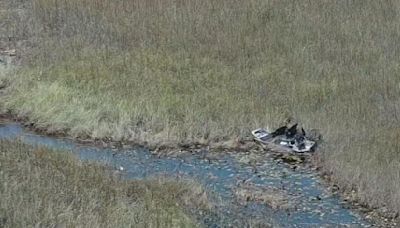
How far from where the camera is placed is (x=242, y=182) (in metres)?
8.53

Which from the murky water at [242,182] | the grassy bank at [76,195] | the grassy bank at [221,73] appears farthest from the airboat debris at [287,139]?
the grassy bank at [76,195]

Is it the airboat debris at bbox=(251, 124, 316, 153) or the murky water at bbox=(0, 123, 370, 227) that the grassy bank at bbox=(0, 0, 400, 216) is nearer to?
the airboat debris at bbox=(251, 124, 316, 153)

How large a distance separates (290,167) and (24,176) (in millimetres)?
3926

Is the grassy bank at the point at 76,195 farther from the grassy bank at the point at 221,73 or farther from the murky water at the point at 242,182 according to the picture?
the grassy bank at the point at 221,73

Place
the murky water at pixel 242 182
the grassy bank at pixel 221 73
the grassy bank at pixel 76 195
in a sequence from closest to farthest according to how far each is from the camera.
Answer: the grassy bank at pixel 76 195 < the murky water at pixel 242 182 < the grassy bank at pixel 221 73

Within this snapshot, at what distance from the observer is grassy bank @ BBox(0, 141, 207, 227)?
579cm

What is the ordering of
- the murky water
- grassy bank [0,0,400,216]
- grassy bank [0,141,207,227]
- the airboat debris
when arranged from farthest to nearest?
grassy bank [0,0,400,216] < the airboat debris < the murky water < grassy bank [0,141,207,227]

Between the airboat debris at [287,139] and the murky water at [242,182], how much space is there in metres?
0.40

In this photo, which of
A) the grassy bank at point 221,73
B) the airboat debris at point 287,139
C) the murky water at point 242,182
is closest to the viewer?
the murky water at point 242,182

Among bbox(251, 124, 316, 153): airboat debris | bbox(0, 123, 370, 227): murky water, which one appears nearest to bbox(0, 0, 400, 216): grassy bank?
bbox(251, 124, 316, 153): airboat debris

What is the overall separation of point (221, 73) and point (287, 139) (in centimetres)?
267

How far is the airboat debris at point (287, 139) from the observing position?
9500 millimetres

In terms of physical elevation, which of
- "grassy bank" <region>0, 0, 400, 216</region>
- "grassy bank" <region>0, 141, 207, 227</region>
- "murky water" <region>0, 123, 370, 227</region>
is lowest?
"murky water" <region>0, 123, 370, 227</region>

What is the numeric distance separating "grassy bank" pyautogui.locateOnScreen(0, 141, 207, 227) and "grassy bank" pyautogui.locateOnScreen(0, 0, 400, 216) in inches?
79.5
